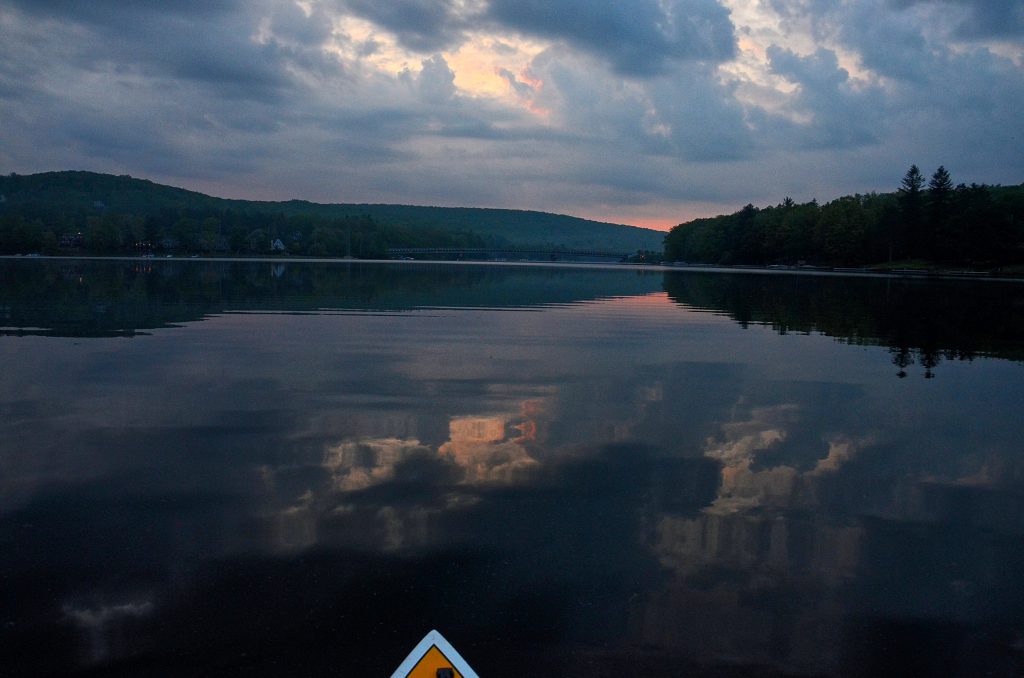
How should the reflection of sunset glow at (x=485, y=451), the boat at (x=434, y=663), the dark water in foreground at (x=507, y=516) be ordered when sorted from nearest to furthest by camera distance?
the boat at (x=434, y=663), the dark water in foreground at (x=507, y=516), the reflection of sunset glow at (x=485, y=451)

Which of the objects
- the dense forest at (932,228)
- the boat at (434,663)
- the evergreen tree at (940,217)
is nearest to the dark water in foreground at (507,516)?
the boat at (434,663)

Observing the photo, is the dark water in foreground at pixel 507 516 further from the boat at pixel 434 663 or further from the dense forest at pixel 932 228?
the dense forest at pixel 932 228

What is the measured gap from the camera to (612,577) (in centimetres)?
920

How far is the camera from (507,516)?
11039 millimetres

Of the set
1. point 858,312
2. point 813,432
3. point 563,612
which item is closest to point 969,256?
point 858,312

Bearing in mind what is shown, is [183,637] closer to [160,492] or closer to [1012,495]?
[160,492]

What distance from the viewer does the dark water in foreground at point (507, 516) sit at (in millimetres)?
7812

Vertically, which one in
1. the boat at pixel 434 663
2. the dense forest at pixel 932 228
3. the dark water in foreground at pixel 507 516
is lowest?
the dark water in foreground at pixel 507 516

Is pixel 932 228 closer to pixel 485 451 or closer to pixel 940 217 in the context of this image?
pixel 940 217

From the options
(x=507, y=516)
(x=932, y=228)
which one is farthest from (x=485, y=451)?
(x=932, y=228)

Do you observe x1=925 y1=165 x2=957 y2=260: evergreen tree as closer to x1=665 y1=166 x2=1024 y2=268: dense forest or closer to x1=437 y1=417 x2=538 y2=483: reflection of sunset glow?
x1=665 y1=166 x2=1024 y2=268: dense forest

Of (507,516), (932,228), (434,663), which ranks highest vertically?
(932,228)

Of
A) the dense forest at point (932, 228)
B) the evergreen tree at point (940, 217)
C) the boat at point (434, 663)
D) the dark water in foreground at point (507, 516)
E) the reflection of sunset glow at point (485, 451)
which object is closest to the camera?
the boat at point (434, 663)

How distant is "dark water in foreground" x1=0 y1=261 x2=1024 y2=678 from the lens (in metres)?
7.81
